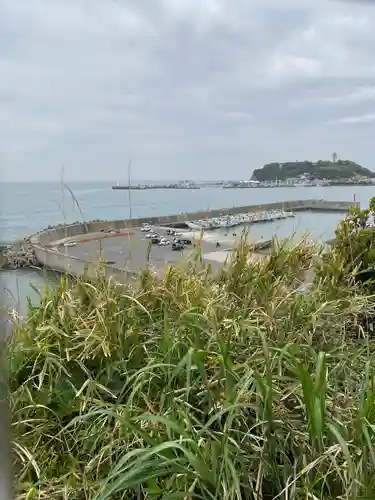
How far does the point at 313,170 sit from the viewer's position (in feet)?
11.0

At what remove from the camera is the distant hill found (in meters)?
3.00

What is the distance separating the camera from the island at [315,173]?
2994 mm

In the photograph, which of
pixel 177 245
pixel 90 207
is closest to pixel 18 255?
pixel 90 207

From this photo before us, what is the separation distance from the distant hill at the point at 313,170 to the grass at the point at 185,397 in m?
1.71

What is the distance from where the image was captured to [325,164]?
10.3 ft

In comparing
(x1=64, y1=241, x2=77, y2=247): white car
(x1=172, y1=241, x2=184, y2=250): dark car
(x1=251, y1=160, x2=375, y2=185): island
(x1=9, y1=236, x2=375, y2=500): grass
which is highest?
(x1=251, y1=160, x2=375, y2=185): island

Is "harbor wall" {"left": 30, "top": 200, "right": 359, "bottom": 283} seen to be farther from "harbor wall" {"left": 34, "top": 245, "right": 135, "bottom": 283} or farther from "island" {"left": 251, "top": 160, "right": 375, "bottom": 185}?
"island" {"left": 251, "top": 160, "right": 375, "bottom": 185}

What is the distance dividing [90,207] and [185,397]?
0.93 meters

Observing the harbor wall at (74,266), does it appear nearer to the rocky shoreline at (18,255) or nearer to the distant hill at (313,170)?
the rocky shoreline at (18,255)

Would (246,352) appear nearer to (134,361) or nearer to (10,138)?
(134,361)

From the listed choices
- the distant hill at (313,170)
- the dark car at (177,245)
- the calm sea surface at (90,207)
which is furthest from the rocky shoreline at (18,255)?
the distant hill at (313,170)

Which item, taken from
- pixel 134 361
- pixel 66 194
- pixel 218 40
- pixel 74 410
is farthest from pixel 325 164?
pixel 74 410

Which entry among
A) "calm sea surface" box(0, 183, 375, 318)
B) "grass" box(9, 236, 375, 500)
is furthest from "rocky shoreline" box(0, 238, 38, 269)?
"grass" box(9, 236, 375, 500)

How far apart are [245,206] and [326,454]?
178 cm
